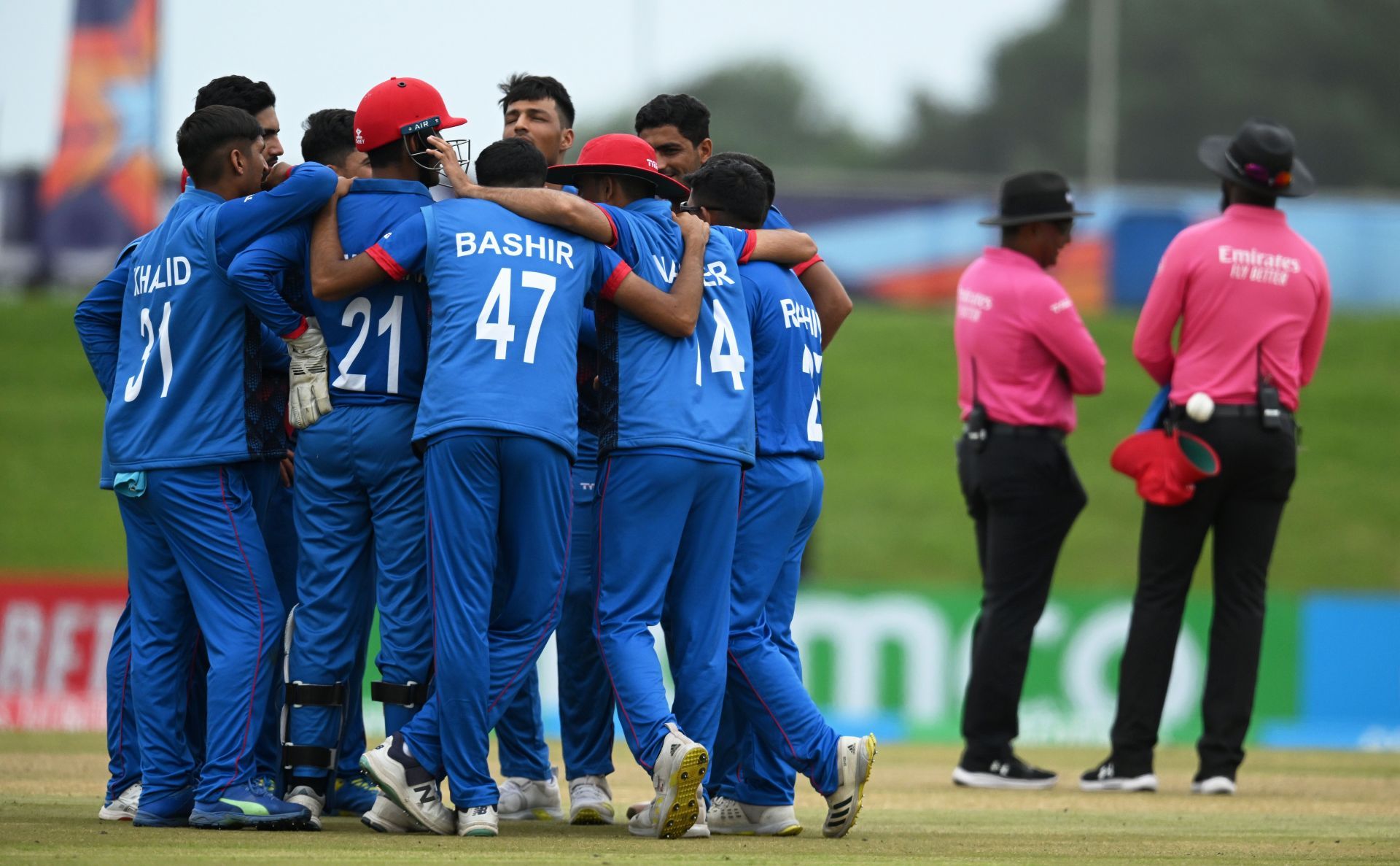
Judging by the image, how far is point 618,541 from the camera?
20.3 ft

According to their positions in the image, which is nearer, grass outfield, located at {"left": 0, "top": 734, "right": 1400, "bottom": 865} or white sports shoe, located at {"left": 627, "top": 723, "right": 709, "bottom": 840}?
grass outfield, located at {"left": 0, "top": 734, "right": 1400, "bottom": 865}

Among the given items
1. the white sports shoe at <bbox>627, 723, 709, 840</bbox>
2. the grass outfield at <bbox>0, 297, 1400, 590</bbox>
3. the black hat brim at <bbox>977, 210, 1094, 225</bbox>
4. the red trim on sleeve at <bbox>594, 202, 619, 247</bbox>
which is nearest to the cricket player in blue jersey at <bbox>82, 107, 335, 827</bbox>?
the red trim on sleeve at <bbox>594, 202, 619, 247</bbox>

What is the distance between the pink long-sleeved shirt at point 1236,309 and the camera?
27.0ft

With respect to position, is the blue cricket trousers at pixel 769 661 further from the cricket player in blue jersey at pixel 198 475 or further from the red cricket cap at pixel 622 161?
the cricket player in blue jersey at pixel 198 475

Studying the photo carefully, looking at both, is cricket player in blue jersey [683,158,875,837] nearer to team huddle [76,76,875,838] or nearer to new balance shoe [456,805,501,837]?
team huddle [76,76,875,838]

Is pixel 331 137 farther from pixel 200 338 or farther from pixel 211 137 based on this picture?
pixel 200 338

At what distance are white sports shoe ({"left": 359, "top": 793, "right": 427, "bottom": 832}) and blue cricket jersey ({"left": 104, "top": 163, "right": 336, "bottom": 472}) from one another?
1.26 m

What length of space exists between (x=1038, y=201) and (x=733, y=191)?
7.71 ft

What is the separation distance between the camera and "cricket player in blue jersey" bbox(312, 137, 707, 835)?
5.87 meters

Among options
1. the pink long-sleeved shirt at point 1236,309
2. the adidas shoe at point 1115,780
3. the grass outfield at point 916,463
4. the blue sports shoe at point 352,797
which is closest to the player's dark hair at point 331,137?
the blue sports shoe at point 352,797

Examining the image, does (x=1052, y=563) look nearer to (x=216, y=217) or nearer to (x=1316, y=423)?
(x=216, y=217)

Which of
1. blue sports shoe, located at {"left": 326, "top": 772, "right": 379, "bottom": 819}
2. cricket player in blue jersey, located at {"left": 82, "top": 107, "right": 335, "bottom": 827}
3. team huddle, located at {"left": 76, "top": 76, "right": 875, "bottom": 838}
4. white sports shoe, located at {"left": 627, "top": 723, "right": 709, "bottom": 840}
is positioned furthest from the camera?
blue sports shoe, located at {"left": 326, "top": 772, "right": 379, "bottom": 819}

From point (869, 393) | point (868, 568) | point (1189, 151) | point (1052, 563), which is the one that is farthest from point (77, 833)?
point (1189, 151)

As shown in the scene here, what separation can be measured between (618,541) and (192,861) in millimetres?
1886
